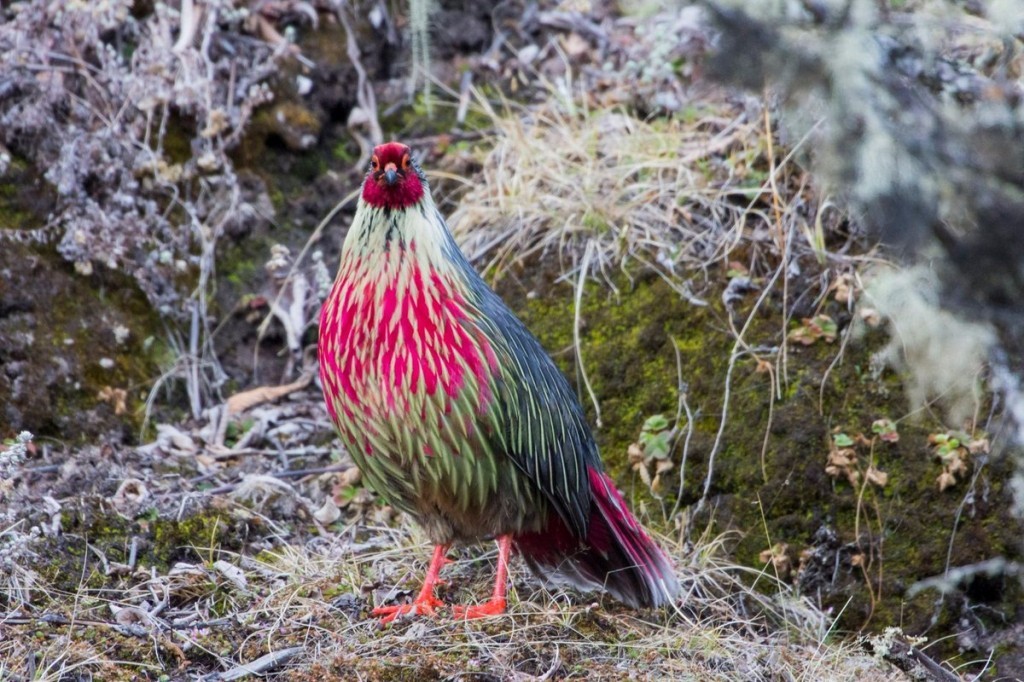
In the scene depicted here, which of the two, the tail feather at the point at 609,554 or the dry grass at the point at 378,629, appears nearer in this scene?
the dry grass at the point at 378,629

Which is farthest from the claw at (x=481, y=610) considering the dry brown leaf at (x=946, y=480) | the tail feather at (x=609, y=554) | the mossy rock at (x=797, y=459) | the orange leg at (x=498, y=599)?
the dry brown leaf at (x=946, y=480)

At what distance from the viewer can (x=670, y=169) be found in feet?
15.8

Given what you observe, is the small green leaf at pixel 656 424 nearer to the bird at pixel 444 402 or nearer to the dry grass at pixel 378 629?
the dry grass at pixel 378 629

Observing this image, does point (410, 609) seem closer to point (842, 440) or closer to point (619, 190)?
point (842, 440)

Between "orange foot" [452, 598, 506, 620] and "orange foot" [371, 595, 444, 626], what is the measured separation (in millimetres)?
77

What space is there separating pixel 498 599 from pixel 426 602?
0.22m

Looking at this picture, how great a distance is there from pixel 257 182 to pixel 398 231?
2084mm

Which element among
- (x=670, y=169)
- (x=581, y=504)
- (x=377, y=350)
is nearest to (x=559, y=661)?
(x=581, y=504)

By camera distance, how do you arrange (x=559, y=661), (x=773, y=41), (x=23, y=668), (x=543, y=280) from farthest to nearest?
(x=543, y=280), (x=559, y=661), (x=23, y=668), (x=773, y=41)

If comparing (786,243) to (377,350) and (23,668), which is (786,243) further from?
(23,668)

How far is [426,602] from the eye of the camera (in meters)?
3.52

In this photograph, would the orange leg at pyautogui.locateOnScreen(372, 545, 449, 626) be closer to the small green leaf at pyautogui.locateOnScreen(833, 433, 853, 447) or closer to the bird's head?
the bird's head

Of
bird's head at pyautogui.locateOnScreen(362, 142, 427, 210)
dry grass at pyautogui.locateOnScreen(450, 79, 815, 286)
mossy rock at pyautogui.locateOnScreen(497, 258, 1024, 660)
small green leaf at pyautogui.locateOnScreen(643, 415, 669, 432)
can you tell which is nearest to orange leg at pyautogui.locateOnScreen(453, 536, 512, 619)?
mossy rock at pyautogui.locateOnScreen(497, 258, 1024, 660)

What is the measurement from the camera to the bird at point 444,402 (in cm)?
323
